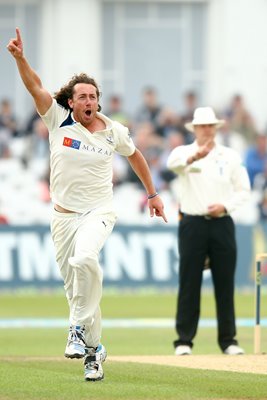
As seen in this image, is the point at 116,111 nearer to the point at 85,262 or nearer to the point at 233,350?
the point at 233,350

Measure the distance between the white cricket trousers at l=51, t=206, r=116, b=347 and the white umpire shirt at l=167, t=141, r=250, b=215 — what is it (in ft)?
9.88

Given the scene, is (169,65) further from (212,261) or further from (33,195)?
(212,261)

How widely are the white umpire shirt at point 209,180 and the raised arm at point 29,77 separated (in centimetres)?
322

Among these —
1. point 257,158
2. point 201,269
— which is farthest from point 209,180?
point 257,158

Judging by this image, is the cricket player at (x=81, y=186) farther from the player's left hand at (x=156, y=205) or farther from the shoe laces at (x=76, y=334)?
the player's left hand at (x=156, y=205)

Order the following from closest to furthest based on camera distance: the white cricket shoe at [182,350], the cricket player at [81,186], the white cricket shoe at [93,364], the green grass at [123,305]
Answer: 1. the cricket player at [81,186]
2. the white cricket shoe at [93,364]
3. the white cricket shoe at [182,350]
4. the green grass at [123,305]

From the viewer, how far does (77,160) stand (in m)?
9.45

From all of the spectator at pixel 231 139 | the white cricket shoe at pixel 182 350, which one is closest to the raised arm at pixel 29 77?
the white cricket shoe at pixel 182 350

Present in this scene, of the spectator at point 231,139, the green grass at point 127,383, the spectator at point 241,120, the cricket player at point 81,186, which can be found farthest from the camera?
the spectator at point 241,120

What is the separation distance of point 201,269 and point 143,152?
1061cm

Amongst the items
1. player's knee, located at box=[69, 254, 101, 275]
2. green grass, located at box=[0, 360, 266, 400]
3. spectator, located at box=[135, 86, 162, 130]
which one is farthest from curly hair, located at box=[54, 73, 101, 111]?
spectator, located at box=[135, 86, 162, 130]

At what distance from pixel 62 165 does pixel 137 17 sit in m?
18.7

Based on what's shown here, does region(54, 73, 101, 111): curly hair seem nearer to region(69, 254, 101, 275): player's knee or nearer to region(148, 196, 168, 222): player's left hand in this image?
region(148, 196, 168, 222): player's left hand

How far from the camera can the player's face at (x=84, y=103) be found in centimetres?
946
